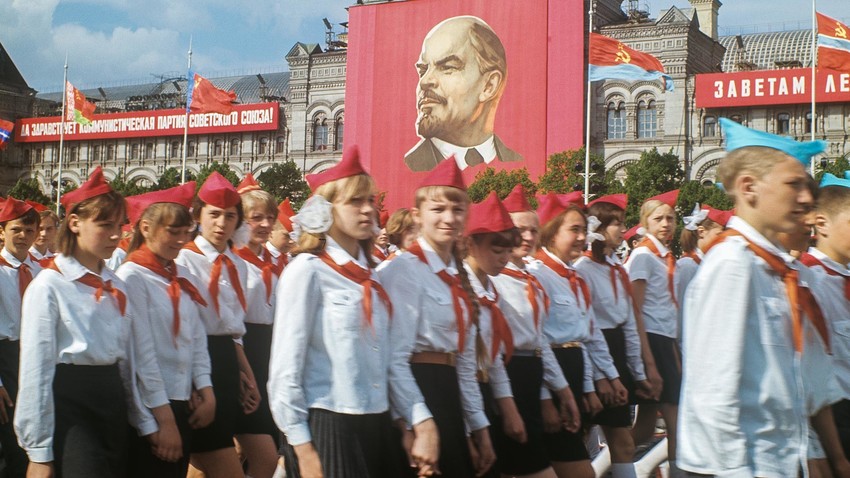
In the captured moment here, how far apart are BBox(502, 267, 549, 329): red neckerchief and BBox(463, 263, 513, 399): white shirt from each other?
15.3 inches

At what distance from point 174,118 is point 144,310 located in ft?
234

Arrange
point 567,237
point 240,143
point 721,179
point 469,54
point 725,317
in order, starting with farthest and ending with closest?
1. point 240,143
2. point 469,54
3. point 567,237
4. point 721,179
5. point 725,317

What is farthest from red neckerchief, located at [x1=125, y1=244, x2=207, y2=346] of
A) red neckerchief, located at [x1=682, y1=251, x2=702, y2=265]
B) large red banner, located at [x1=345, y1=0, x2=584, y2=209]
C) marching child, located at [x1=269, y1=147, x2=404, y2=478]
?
large red banner, located at [x1=345, y1=0, x2=584, y2=209]

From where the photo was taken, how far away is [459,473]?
169 inches

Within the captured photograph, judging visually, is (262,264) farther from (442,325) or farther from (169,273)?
(442,325)

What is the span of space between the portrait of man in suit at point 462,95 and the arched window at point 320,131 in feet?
35.6

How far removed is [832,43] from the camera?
1165 inches

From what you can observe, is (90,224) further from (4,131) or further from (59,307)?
(4,131)

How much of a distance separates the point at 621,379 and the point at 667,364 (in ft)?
2.29

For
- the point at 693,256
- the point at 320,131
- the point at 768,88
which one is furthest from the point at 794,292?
the point at 320,131

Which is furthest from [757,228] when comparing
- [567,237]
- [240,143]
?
[240,143]

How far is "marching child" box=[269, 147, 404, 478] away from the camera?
151 inches

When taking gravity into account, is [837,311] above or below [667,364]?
above

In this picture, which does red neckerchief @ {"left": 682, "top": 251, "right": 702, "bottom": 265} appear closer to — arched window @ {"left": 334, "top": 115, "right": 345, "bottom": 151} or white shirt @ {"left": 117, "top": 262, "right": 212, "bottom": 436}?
white shirt @ {"left": 117, "top": 262, "right": 212, "bottom": 436}
